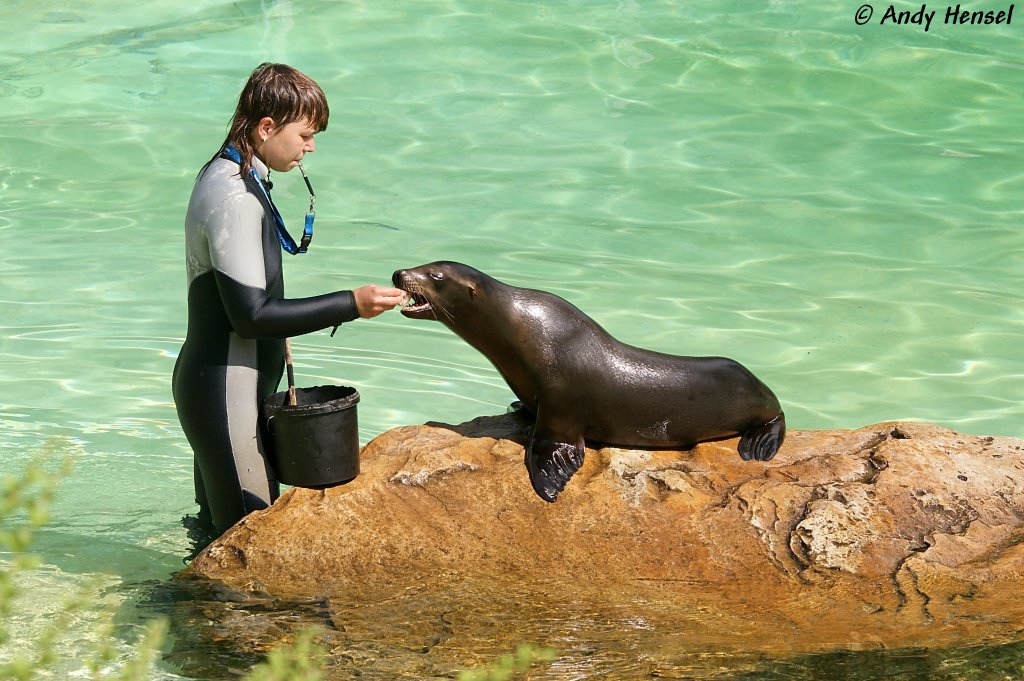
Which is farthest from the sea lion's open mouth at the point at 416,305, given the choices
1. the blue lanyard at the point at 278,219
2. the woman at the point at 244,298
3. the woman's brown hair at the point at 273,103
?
the woman's brown hair at the point at 273,103

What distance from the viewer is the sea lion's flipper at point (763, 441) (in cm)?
479

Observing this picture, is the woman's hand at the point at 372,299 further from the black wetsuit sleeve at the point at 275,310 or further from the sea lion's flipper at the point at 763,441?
the sea lion's flipper at the point at 763,441

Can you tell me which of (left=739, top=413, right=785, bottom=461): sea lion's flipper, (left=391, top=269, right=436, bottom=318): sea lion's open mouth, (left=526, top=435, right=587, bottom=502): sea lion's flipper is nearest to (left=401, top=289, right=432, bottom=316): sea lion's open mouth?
(left=391, top=269, right=436, bottom=318): sea lion's open mouth

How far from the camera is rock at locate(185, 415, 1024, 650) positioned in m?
4.12

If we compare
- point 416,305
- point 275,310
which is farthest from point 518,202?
point 275,310

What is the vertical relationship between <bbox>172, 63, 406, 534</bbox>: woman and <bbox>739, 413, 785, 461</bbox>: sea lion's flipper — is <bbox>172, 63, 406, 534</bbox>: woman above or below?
above

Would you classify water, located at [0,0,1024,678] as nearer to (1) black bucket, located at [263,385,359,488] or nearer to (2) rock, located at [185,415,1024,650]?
(2) rock, located at [185,415,1024,650]

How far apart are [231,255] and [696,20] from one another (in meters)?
11.7

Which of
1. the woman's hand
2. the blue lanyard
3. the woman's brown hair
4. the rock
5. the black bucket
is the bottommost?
the rock

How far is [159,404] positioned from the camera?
22.9 feet

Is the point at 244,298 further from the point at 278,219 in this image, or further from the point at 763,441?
the point at 763,441

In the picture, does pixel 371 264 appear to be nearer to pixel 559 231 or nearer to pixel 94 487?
pixel 559 231

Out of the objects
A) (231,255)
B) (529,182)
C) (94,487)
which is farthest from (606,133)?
(231,255)

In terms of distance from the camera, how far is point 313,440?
14.5ft
